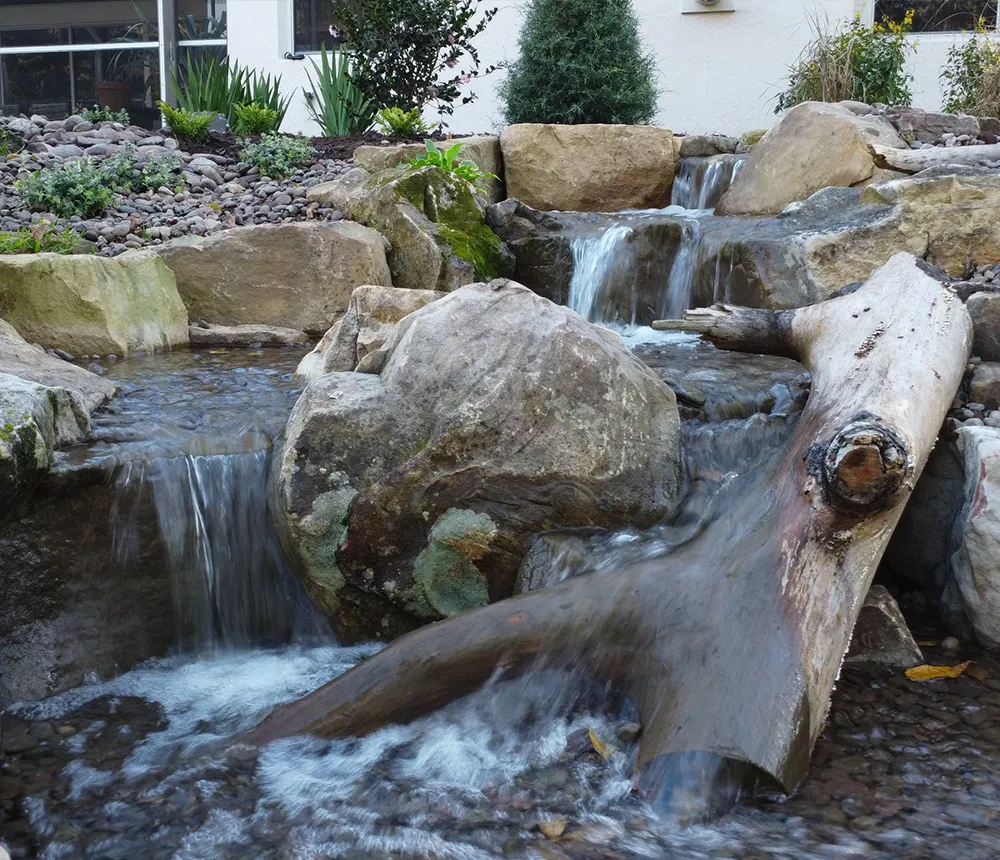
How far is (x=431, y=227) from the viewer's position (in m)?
6.52

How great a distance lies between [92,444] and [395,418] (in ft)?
3.82

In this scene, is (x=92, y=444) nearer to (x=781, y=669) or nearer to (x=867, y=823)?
(x=781, y=669)

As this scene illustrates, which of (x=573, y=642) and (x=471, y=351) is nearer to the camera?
(x=573, y=642)

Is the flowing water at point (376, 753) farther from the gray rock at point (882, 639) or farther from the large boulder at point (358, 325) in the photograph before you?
the large boulder at point (358, 325)

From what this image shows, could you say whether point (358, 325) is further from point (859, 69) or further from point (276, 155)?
point (859, 69)

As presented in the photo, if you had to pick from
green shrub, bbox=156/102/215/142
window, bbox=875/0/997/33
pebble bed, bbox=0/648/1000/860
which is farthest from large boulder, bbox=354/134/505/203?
pebble bed, bbox=0/648/1000/860

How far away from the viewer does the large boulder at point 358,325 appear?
456 centimetres

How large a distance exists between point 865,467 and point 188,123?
7.40m

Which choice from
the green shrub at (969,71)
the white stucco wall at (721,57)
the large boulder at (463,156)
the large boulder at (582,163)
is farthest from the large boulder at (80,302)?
the green shrub at (969,71)

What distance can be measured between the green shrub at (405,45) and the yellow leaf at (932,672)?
7042 mm

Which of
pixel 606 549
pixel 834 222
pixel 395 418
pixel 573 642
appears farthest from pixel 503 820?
pixel 834 222

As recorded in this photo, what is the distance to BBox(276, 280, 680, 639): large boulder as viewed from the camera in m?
3.26

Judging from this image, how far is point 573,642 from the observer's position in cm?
277

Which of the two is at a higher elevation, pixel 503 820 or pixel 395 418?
pixel 395 418
